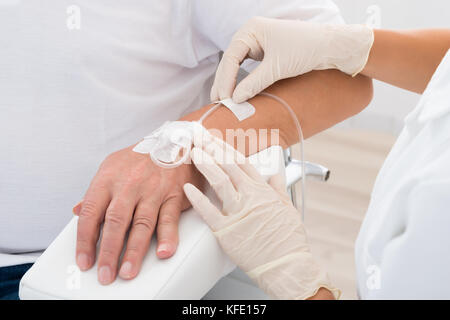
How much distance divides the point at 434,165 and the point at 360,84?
2.07ft

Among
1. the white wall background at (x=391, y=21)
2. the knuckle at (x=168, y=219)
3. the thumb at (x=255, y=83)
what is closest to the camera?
the knuckle at (x=168, y=219)

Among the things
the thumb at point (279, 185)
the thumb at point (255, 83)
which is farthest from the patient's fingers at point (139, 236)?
the thumb at point (255, 83)

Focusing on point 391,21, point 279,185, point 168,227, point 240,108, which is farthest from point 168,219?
point 391,21

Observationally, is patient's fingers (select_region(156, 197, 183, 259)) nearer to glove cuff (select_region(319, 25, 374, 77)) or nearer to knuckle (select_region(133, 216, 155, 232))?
knuckle (select_region(133, 216, 155, 232))

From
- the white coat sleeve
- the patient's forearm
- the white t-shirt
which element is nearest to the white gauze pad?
the patient's forearm

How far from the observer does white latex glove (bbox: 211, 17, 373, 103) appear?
3.67 ft

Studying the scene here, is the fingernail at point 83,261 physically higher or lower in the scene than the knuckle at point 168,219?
lower

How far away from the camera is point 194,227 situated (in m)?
0.89

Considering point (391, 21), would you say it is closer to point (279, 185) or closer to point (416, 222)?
point (279, 185)

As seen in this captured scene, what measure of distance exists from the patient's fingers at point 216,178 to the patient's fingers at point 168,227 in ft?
0.26

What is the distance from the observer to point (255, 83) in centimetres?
112

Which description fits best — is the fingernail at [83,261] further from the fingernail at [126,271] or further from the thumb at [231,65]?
the thumb at [231,65]

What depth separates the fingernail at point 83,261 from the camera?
83cm

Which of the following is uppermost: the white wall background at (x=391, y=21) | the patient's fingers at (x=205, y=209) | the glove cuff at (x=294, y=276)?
the patient's fingers at (x=205, y=209)
